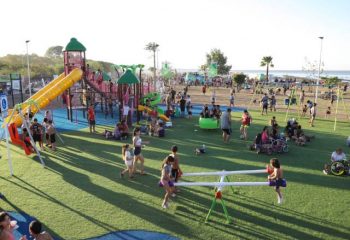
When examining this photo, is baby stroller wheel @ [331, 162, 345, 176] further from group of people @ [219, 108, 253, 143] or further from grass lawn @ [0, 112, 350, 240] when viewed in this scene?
group of people @ [219, 108, 253, 143]

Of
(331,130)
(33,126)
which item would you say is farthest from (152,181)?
(331,130)

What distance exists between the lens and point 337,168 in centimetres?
1296

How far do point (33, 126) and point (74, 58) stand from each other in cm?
1160

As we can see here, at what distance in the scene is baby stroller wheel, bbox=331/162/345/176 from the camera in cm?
1287

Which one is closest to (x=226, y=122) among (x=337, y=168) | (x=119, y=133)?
(x=119, y=133)

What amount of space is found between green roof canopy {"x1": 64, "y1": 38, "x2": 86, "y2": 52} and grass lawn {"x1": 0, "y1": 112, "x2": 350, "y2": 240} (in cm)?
1114

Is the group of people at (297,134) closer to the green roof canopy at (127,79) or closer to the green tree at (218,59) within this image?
the green roof canopy at (127,79)

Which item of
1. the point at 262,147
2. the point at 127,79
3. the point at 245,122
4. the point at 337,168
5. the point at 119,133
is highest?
the point at 127,79

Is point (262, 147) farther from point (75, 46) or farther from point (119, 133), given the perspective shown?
point (75, 46)

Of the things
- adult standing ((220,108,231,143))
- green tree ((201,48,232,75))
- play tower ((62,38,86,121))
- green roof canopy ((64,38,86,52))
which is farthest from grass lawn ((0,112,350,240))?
green tree ((201,48,232,75))

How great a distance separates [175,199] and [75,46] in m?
18.8

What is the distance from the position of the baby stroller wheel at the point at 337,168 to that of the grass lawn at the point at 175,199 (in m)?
0.42

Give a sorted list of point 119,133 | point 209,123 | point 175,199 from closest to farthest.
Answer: point 175,199 → point 119,133 → point 209,123

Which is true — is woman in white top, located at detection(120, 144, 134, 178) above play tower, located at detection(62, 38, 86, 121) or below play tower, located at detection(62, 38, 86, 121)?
below
